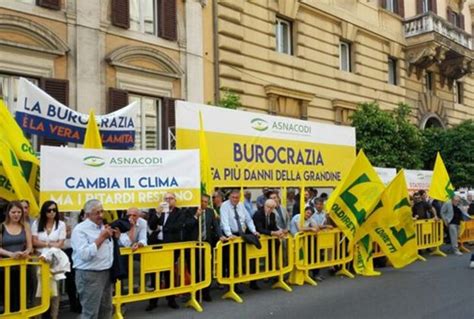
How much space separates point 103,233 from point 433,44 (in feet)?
77.6

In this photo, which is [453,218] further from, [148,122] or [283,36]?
[283,36]

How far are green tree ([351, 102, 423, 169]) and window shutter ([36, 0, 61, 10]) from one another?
1059cm

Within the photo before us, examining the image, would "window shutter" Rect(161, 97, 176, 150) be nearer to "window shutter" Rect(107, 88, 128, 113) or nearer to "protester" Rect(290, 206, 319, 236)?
"window shutter" Rect(107, 88, 128, 113)

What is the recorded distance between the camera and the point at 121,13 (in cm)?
1487

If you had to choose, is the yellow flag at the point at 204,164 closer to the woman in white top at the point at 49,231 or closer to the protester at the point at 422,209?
the woman in white top at the point at 49,231

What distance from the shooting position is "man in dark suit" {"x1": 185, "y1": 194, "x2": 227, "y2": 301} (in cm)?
930

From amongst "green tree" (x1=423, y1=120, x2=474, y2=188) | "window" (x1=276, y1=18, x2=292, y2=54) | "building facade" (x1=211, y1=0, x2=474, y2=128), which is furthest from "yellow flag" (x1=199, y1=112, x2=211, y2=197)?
"green tree" (x1=423, y1=120, x2=474, y2=188)

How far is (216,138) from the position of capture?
10.3 m

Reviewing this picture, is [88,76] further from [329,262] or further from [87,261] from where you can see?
[87,261]

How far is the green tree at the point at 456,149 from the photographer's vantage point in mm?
24609

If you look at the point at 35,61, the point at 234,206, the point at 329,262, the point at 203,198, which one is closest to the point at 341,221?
the point at 329,262

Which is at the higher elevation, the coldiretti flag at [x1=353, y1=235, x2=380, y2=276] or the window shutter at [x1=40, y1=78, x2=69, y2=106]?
the window shutter at [x1=40, y1=78, x2=69, y2=106]

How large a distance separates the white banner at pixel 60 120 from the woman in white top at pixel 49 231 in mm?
2351

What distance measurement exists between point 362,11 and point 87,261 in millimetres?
20249
